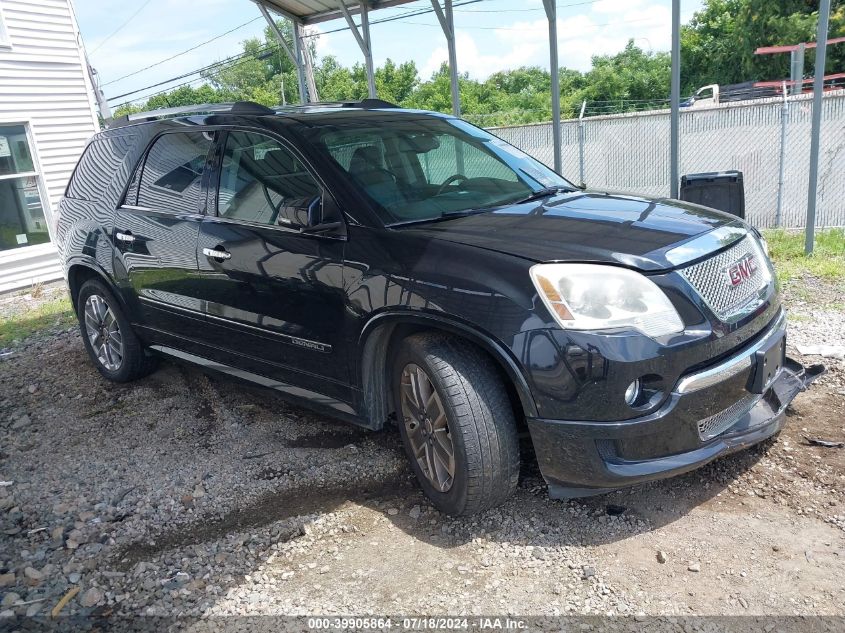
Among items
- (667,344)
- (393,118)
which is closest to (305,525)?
(667,344)

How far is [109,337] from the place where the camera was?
532 centimetres

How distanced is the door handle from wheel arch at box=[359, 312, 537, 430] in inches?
43.2

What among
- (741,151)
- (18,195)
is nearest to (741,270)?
(741,151)

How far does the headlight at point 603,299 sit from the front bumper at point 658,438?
275 mm

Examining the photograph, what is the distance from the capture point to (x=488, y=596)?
2.69 m

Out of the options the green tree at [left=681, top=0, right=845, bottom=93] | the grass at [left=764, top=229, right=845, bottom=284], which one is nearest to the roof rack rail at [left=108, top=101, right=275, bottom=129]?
the grass at [left=764, top=229, right=845, bottom=284]

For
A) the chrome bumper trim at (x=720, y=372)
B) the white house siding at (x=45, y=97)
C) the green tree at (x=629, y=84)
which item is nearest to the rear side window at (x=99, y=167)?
the chrome bumper trim at (x=720, y=372)

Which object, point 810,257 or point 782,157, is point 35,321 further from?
point 782,157

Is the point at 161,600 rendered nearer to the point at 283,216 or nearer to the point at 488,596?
the point at 488,596

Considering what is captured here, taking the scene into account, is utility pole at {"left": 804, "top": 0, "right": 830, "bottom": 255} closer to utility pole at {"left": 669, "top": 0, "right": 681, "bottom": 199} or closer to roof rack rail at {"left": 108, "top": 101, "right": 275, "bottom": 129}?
utility pole at {"left": 669, "top": 0, "right": 681, "bottom": 199}

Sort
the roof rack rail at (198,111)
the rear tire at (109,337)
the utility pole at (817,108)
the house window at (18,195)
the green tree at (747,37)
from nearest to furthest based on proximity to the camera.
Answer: the roof rack rail at (198,111) → the rear tire at (109,337) → the utility pole at (817,108) → the house window at (18,195) → the green tree at (747,37)

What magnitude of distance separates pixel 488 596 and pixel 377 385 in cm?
114

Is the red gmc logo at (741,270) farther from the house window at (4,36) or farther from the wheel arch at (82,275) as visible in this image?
the house window at (4,36)

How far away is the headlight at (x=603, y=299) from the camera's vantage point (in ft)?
8.73
